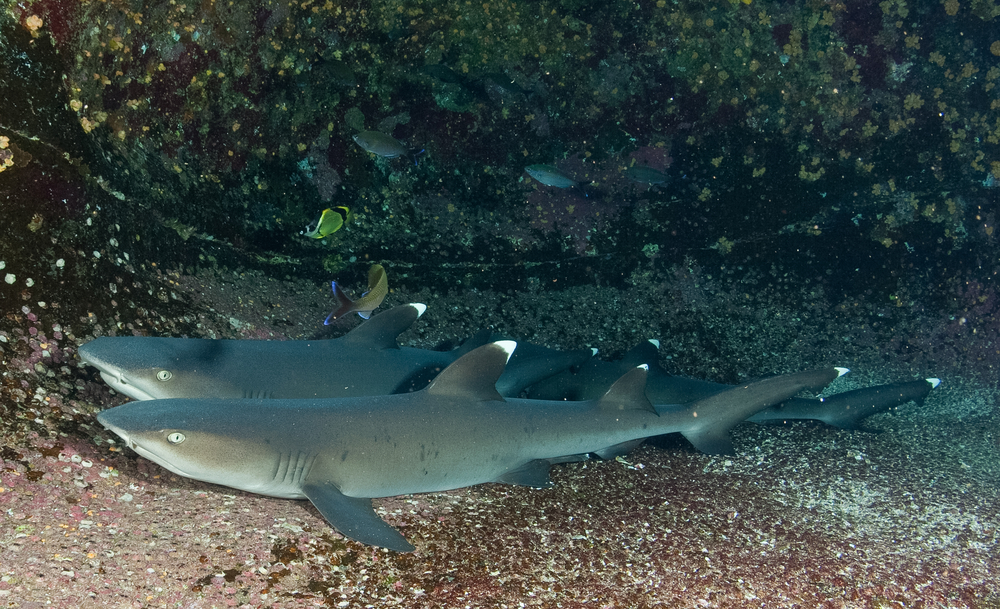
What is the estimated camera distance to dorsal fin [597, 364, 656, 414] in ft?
11.1

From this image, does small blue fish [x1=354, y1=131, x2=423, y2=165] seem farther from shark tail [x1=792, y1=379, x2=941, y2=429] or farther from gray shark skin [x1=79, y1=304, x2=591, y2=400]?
shark tail [x1=792, y1=379, x2=941, y2=429]

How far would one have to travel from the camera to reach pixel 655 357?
4.59 meters

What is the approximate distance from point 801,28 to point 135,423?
5.82m

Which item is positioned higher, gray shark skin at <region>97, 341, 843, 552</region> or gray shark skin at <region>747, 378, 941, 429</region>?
gray shark skin at <region>747, 378, 941, 429</region>

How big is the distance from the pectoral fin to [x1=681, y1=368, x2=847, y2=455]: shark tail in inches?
88.5

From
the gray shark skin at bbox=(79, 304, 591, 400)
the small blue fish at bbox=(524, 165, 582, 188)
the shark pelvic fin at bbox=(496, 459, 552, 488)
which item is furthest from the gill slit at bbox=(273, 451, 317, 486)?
the small blue fish at bbox=(524, 165, 582, 188)

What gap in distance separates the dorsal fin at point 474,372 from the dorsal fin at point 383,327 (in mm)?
930

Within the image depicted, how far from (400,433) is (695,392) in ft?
9.35

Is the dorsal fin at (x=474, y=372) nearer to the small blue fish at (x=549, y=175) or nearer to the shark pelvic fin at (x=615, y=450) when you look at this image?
the shark pelvic fin at (x=615, y=450)

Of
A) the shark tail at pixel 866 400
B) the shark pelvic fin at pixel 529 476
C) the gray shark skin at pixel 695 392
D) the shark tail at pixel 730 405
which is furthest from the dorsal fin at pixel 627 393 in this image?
the shark tail at pixel 866 400

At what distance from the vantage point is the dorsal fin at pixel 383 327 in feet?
12.4

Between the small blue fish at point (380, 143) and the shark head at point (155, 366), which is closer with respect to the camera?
the shark head at point (155, 366)

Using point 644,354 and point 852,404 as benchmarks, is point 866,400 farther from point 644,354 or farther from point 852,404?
point 644,354

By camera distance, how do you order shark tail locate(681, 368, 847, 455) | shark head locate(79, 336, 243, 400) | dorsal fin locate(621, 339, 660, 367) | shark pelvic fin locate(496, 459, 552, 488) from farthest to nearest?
1. dorsal fin locate(621, 339, 660, 367)
2. shark tail locate(681, 368, 847, 455)
3. shark pelvic fin locate(496, 459, 552, 488)
4. shark head locate(79, 336, 243, 400)
